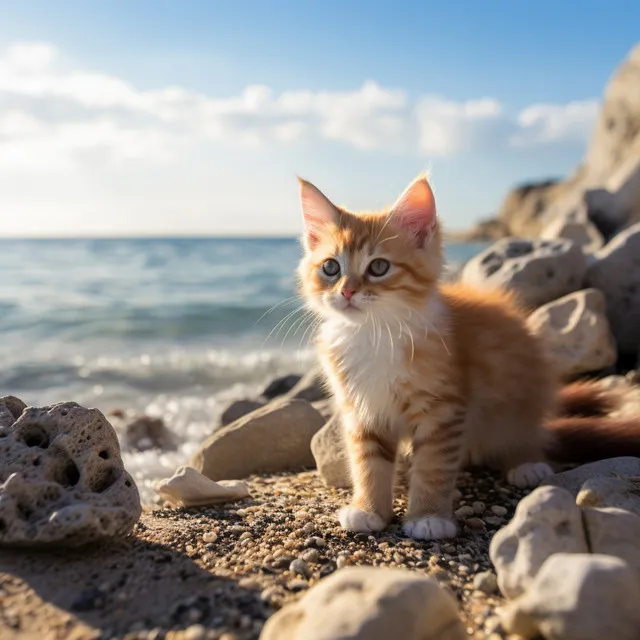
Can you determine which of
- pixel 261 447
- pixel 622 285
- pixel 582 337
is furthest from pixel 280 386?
pixel 622 285

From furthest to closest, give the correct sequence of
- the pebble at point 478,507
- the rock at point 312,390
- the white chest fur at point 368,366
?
the rock at point 312,390 → the pebble at point 478,507 → the white chest fur at point 368,366

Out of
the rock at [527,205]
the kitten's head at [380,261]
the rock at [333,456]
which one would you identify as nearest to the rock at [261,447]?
the rock at [333,456]

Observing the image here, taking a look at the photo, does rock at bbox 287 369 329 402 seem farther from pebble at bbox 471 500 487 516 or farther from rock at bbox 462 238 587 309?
pebble at bbox 471 500 487 516

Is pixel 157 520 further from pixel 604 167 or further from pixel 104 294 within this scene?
pixel 604 167

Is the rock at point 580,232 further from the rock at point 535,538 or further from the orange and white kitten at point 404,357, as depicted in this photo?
the rock at point 535,538

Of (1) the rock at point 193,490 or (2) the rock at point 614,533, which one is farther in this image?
(1) the rock at point 193,490

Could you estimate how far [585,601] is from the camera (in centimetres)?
153

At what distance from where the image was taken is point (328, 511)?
2.80m

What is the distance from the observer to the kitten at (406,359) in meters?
2.55

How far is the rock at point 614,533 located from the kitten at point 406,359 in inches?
24.4

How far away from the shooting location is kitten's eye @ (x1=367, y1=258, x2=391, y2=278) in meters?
2.58

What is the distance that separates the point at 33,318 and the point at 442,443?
34.5ft

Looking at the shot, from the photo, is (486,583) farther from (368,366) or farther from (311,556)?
(368,366)

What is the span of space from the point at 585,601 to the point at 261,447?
2.40 meters
